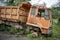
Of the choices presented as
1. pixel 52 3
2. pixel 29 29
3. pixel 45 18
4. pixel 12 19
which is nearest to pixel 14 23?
pixel 12 19

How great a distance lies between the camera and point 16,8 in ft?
52.9

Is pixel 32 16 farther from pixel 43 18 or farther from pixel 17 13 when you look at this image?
pixel 17 13

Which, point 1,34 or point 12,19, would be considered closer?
point 1,34

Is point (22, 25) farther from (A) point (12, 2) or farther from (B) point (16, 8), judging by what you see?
(A) point (12, 2)

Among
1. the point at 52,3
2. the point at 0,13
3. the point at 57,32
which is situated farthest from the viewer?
the point at 52,3

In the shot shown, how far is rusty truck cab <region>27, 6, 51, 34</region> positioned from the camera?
45.9ft

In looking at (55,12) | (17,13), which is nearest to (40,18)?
(17,13)

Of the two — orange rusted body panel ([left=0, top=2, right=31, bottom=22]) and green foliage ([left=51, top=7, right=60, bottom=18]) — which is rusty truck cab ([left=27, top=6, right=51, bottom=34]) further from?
green foliage ([left=51, top=7, right=60, bottom=18])

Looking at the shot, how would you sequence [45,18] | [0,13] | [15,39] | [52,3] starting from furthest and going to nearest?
[52,3]
[0,13]
[45,18]
[15,39]

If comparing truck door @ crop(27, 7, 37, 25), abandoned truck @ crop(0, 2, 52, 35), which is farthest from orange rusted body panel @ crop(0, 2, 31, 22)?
truck door @ crop(27, 7, 37, 25)

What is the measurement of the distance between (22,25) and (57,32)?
265 centimetres

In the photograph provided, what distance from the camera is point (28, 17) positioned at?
1523cm

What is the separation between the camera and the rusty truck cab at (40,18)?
45.9 feet

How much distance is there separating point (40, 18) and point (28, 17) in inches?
44.7
